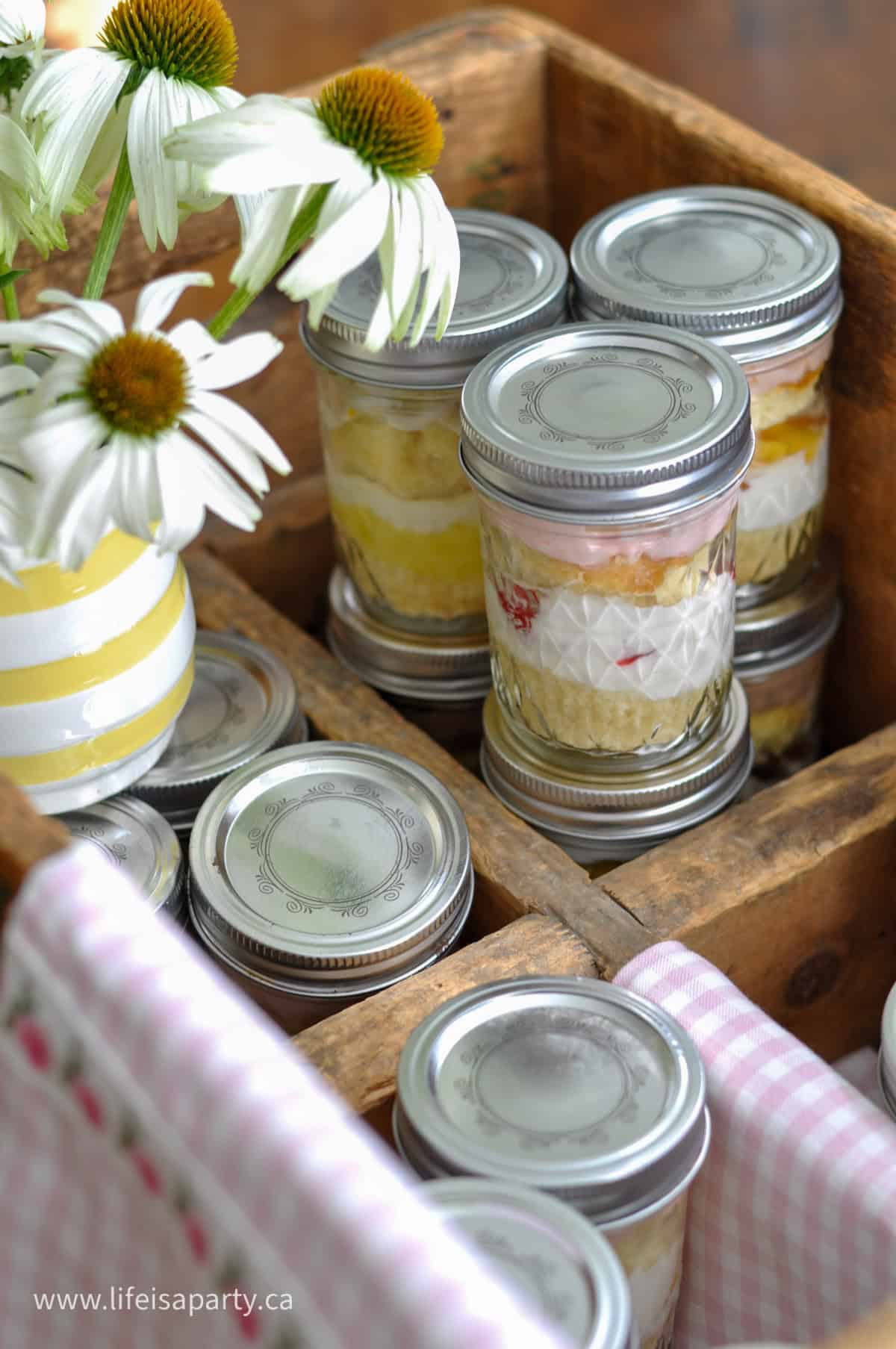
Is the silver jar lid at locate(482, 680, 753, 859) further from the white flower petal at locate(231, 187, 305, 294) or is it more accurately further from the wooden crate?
the white flower petal at locate(231, 187, 305, 294)

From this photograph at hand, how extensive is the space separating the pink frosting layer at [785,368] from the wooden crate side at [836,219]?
0.14ft

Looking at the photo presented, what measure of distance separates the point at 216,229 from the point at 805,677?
387 mm

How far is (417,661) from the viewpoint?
2.53 ft

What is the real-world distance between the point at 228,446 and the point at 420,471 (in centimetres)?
22

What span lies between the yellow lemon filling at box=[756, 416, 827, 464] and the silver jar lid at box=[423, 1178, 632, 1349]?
378 millimetres

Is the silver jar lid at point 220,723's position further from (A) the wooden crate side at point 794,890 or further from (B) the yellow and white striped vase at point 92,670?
(A) the wooden crate side at point 794,890

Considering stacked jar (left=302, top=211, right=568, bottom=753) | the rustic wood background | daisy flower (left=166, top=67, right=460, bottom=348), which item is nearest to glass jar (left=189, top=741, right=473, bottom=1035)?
stacked jar (left=302, top=211, right=568, bottom=753)

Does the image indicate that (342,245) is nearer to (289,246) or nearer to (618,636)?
(289,246)

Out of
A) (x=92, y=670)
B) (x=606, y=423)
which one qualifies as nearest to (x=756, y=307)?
(x=606, y=423)

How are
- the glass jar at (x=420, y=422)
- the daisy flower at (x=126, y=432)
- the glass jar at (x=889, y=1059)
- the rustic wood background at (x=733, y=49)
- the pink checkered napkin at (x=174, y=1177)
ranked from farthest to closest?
the rustic wood background at (x=733, y=49) < the glass jar at (x=420, y=422) < the glass jar at (x=889, y=1059) < the daisy flower at (x=126, y=432) < the pink checkered napkin at (x=174, y=1177)

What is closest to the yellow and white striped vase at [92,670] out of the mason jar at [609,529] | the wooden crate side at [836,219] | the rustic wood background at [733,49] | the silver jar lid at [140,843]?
the silver jar lid at [140,843]

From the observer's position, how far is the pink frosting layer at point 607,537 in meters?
0.59

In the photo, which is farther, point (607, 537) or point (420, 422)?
point (420, 422)

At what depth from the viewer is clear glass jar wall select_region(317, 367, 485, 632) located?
0.70 meters
